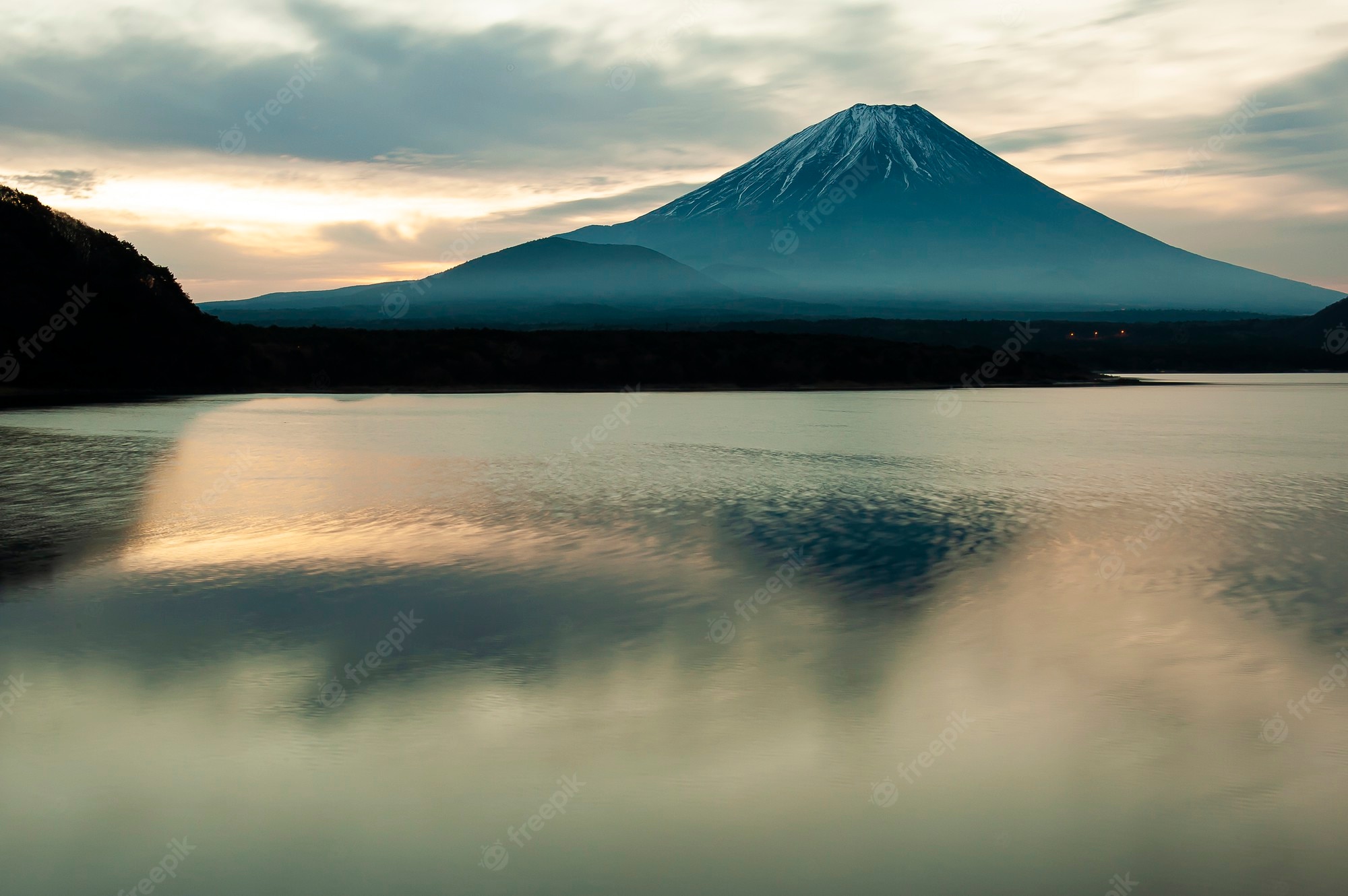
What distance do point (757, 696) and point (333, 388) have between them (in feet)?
328

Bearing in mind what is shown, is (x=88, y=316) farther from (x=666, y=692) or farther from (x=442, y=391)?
(x=666, y=692)

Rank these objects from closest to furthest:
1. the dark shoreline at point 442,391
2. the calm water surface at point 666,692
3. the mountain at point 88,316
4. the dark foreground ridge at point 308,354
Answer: the calm water surface at point 666,692 < the dark shoreline at point 442,391 < the mountain at point 88,316 < the dark foreground ridge at point 308,354

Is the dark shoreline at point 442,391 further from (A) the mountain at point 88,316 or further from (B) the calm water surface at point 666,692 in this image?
(B) the calm water surface at point 666,692

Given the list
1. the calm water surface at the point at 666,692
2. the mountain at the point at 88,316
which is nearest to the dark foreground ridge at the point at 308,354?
the mountain at the point at 88,316

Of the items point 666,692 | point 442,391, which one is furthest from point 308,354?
point 666,692

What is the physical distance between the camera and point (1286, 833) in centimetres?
873

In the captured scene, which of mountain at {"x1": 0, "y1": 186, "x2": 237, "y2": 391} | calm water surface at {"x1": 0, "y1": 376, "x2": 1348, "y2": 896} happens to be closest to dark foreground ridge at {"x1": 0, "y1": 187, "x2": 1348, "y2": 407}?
mountain at {"x1": 0, "y1": 186, "x2": 237, "y2": 391}

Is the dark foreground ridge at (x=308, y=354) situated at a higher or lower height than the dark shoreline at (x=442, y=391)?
higher

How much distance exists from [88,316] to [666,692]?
88171 millimetres

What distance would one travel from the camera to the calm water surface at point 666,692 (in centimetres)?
842

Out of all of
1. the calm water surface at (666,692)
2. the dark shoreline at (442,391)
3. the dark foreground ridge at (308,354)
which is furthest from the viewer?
the dark foreground ridge at (308,354)

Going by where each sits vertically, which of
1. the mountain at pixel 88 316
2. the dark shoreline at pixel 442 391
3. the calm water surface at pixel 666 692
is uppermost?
the mountain at pixel 88 316

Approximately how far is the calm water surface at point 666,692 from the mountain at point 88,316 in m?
62.3

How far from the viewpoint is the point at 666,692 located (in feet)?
40.0
